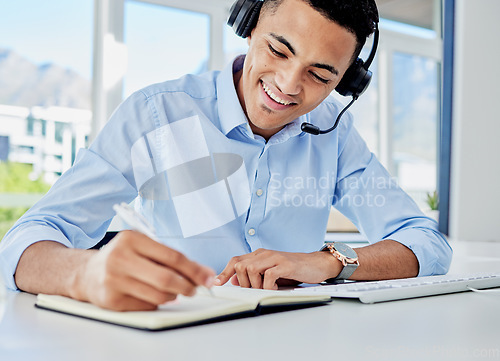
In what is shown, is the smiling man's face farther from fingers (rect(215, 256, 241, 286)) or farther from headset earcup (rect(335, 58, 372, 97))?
fingers (rect(215, 256, 241, 286))

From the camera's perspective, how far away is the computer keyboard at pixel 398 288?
79cm

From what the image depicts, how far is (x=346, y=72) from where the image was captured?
1.36 meters

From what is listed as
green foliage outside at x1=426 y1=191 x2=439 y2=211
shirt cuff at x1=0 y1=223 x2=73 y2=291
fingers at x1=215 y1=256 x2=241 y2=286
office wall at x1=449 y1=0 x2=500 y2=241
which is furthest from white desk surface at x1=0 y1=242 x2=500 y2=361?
green foliage outside at x1=426 y1=191 x2=439 y2=211

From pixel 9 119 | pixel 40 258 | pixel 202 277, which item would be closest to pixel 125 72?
pixel 9 119

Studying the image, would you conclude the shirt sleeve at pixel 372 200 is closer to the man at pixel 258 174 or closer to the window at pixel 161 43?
the man at pixel 258 174

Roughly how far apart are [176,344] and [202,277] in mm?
75

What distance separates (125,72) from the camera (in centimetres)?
396

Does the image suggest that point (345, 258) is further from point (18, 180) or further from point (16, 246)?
point (18, 180)

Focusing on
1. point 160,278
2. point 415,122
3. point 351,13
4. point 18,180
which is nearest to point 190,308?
point 160,278

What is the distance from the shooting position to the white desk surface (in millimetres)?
491

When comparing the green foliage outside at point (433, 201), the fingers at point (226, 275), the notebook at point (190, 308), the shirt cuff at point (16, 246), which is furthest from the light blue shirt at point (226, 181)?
the green foliage outside at point (433, 201)

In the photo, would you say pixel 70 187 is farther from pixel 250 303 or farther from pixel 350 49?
pixel 350 49

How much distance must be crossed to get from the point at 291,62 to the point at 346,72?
26 centimetres

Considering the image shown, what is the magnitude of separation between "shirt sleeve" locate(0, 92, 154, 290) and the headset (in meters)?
0.31
